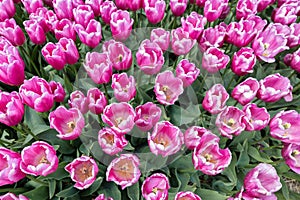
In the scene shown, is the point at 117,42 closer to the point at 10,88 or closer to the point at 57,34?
the point at 57,34

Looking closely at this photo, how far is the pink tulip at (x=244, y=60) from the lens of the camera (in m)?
1.75

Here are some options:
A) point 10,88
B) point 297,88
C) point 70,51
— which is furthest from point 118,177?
point 297,88

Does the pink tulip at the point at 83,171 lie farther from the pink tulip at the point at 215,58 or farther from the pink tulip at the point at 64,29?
the pink tulip at the point at 215,58

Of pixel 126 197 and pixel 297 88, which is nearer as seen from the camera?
pixel 126 197

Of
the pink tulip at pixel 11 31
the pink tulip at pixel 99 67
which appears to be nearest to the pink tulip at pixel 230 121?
the pink tulip at pixel 99 67

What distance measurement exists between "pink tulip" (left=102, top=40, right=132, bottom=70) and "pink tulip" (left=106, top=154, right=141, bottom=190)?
46 cm

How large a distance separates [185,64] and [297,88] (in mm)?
918

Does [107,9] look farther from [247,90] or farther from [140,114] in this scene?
[247,90]

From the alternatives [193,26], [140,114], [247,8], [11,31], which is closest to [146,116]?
[140,114]

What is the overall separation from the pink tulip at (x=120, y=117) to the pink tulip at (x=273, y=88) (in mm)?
706

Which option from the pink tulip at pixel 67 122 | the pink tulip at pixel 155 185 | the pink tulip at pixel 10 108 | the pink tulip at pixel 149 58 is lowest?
the pink tulip at pixel 155 185

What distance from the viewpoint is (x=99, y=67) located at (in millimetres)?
1569

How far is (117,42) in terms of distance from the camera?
176 cm

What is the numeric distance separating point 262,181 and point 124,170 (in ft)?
2.26
